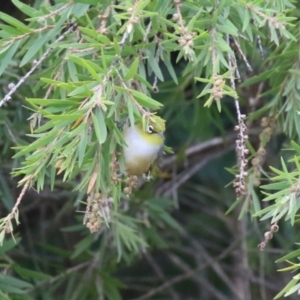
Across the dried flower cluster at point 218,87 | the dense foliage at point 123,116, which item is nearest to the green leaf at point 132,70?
the dense foliage at point 123,116

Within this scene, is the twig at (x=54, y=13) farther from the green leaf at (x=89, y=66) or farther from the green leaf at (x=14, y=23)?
the green leaf at (x=89, y=66)

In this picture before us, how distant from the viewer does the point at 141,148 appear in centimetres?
147

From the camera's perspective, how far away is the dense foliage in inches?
47.6

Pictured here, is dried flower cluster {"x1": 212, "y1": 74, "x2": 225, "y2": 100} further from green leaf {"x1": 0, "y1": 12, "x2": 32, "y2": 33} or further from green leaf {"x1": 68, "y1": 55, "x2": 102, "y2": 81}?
green leaf {"x1": 0, "y1": 12, "x2": 32, "y2": 33}

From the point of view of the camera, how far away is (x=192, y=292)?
3693mm

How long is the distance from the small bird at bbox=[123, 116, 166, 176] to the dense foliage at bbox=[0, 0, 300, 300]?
0.05m

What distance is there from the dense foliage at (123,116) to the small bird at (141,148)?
49mm

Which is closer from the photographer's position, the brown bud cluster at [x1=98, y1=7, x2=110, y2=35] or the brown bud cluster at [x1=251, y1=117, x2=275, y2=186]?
the brown bud cluster at [x1=98, y1=7, x2=110, y2=35]

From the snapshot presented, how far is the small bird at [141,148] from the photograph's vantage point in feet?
4.72

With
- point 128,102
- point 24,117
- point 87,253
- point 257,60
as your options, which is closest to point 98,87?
point 128,102

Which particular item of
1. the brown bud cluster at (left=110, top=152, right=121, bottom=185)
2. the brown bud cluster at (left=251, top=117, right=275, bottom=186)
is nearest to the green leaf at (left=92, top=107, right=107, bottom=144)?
the brown bud cluster at (left=110, top=152, right=121, bottom=185)

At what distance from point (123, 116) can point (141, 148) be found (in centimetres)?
15

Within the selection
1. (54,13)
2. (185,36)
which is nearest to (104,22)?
(54,13)

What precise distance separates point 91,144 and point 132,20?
0.22 metres
